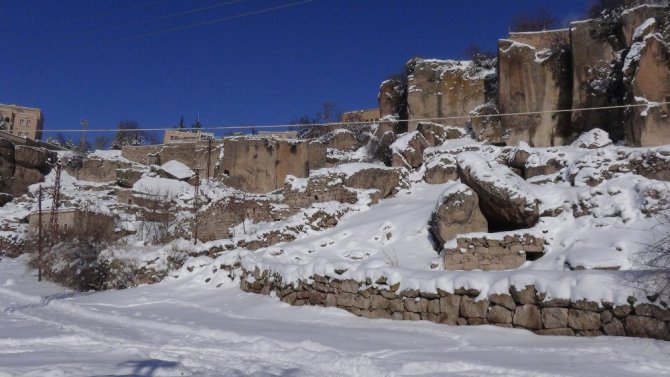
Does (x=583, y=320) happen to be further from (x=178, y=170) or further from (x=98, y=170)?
(x=98, y=170)

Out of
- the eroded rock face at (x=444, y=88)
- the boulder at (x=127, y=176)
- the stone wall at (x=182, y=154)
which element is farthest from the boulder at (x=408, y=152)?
the boulder at (x=127, y=176)

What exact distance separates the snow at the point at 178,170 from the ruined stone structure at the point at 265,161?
3697 millimetres

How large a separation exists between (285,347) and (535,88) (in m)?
29.3

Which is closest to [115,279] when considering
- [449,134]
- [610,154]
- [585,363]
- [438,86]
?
[585,363]

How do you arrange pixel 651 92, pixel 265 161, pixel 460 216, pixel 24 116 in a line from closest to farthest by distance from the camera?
pixel 460 216 < pixel 651 92 < pixel 265 161 < pixel 24 116

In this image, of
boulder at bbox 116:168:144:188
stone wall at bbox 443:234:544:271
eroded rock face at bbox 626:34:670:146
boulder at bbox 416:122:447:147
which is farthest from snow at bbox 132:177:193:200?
eroded rock face at bbox 626:34:670:146

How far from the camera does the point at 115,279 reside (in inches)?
686

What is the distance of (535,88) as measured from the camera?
105ft

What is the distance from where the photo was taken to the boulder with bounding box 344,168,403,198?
23.5m

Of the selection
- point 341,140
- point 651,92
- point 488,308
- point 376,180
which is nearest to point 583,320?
point 488,308

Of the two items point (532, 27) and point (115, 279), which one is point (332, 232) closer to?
point (115, 279)

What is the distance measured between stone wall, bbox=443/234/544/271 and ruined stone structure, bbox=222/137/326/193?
3140 centimetres

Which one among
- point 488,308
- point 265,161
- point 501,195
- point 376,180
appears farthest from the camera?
point 265,161

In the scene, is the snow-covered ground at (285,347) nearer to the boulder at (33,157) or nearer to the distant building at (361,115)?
the boulder at (33,157)
